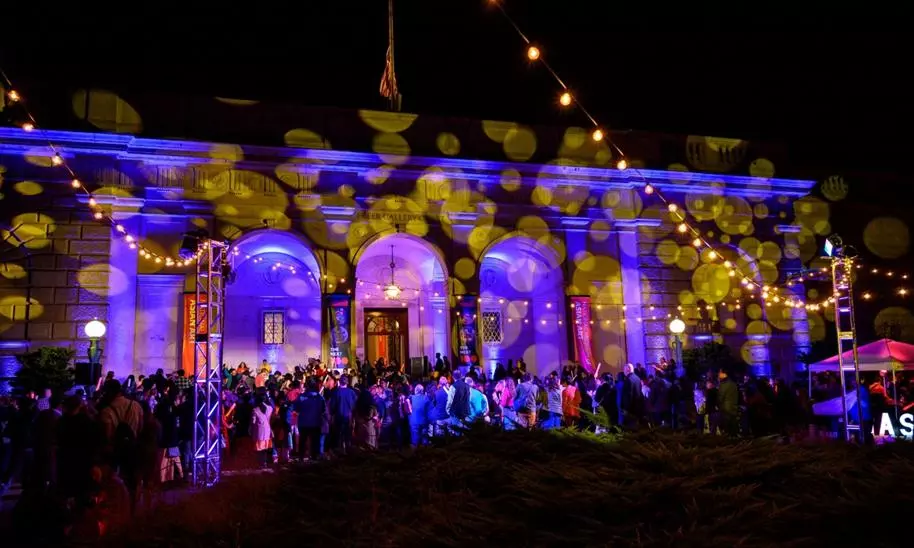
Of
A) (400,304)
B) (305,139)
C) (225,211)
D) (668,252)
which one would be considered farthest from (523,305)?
(225,211)

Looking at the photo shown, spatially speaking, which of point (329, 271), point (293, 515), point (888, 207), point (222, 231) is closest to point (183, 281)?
point (222, 231)

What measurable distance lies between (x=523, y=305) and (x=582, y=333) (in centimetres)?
285

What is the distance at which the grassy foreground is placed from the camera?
2.67 m

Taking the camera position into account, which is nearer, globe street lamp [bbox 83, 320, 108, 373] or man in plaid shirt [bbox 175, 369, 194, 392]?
man in plaid shirt [bbox 175, 369, 194, 392]

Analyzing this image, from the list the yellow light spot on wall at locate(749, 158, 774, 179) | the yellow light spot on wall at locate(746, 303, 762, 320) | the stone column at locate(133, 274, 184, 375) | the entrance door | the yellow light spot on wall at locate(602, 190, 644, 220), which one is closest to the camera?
the stone column at locate(133, 274, 184, 375)

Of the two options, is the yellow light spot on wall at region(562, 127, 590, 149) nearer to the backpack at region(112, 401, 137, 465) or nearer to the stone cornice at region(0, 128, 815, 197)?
the stone cornice at region(0, 128, 815, 197)

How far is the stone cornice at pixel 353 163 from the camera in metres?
19.1

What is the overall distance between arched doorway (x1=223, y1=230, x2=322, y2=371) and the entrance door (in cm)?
202

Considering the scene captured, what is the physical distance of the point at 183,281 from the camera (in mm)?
19969

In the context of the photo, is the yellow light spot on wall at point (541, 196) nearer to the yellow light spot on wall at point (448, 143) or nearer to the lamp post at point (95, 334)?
the yellow light spot on wall at point (448, 143)

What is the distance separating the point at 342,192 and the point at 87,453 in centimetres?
1476

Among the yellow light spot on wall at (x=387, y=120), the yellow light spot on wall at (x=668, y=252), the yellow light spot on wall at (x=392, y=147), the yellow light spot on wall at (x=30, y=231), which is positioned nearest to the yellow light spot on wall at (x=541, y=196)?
the yellow light spot on wall at (x=668, y=252)

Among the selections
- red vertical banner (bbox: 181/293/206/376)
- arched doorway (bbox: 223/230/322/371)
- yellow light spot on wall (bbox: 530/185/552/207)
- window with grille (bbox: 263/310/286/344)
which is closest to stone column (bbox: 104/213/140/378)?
red vertical banner (bbox: 181/293/206/376)

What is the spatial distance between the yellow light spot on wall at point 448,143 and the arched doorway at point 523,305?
3.56m
